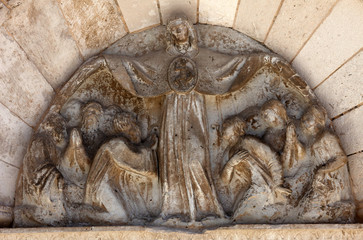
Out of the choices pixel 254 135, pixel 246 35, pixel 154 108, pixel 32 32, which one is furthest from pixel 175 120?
pixel 32 32

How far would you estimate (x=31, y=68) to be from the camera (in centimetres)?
465

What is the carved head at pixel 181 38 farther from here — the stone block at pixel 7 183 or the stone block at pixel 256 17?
the stone block at pixel 7 183

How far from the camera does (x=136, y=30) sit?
4.86 meters

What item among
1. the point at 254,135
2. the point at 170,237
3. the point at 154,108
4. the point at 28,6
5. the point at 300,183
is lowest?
the point at 170,237

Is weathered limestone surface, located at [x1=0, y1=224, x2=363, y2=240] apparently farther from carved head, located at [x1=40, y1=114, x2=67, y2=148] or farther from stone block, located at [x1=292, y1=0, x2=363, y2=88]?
stone block, located at [x1=292, y1=0, x2=363, y2=88]

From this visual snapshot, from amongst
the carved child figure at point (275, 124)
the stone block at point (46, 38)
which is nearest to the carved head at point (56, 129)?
the stone block at point (46, 38)

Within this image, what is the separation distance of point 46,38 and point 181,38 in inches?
42.0

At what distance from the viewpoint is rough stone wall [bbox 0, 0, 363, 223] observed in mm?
4488

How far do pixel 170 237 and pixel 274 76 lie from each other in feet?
4.94

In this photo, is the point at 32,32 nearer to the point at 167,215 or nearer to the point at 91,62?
the point at 91,62

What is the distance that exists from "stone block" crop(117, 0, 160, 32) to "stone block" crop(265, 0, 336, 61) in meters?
0.94

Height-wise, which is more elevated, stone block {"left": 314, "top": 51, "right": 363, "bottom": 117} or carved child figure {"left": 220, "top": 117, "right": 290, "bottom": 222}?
stone block {"left": 314, "top": 51, "right": 363, "bottom": 117}


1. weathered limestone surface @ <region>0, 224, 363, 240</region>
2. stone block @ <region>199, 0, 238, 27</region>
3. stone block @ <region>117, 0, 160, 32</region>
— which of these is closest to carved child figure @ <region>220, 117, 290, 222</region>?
weathered limestone surface @ <region>0, 224, 363, 240</region>

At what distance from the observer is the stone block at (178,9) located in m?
4.74
